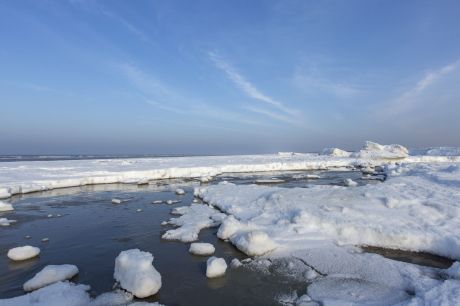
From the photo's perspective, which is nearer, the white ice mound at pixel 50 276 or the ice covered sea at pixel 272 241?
the ice covered sea at pixel 272 241

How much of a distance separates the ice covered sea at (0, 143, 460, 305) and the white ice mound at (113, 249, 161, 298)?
173 mm

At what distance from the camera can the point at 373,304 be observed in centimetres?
470

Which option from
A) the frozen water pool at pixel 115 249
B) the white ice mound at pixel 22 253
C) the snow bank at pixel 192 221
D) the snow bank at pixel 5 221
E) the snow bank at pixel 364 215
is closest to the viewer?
the frozen water pool at pixel 115 249

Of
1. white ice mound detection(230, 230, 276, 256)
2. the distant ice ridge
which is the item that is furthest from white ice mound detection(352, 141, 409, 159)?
white ice mound detection(230, 230, 276, 256)

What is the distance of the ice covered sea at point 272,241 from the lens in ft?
17.1

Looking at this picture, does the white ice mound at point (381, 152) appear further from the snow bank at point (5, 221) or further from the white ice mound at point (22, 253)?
the white ice mound at point (22, 253)

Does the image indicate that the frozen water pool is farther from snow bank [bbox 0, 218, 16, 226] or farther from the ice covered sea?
snow bank [bbox 0, 218, 16, 226]

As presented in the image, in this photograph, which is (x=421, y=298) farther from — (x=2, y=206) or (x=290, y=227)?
(x=2, y=206)

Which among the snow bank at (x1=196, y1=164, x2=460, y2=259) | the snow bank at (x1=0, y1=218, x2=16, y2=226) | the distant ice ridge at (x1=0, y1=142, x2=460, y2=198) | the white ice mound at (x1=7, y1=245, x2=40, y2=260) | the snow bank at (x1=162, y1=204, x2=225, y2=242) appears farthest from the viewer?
the distant ice ridge at (x1=0, y1=142, x2=460, y2=198)

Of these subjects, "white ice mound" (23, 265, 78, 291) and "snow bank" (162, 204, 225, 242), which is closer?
"white ice mound" (23, 265, 78, 291)

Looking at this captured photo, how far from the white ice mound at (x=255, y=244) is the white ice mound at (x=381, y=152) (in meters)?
38.6

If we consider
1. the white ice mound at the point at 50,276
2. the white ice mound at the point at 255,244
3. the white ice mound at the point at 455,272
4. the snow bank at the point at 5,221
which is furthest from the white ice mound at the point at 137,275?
the snow bank at the point at 5,221

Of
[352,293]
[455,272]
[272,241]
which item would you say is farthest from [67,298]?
[455,272]

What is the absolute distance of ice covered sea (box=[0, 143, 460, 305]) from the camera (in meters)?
5.21
